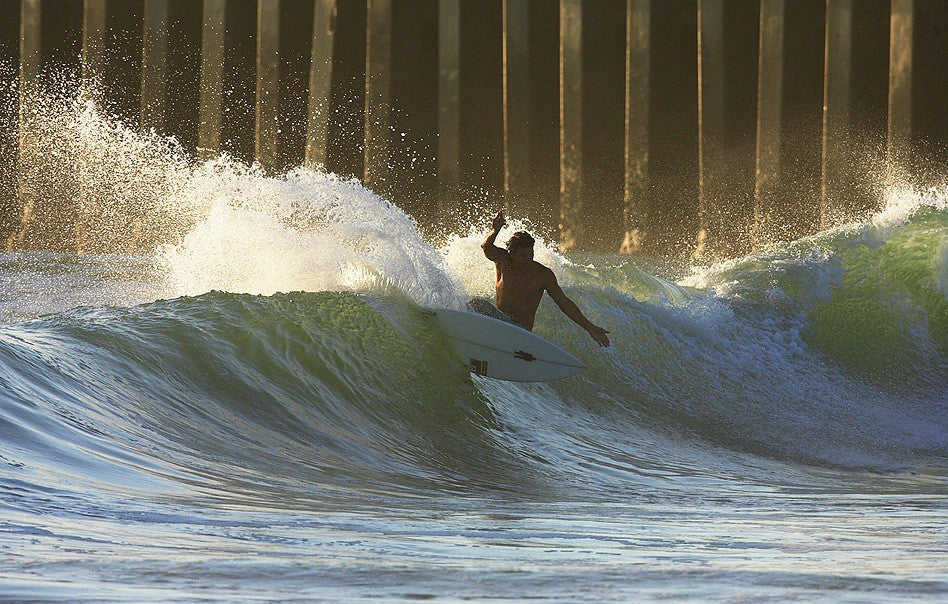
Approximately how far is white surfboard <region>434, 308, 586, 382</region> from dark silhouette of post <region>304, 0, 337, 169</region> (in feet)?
21.2

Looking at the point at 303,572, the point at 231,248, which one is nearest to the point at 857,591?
the point at 303,572

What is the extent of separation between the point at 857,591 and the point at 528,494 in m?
2.63

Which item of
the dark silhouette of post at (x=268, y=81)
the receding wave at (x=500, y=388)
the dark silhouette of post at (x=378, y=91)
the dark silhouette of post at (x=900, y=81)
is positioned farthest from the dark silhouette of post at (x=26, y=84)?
the dark silhouette of post at (x=900, y=81)

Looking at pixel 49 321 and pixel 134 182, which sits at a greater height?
pixel 134 182

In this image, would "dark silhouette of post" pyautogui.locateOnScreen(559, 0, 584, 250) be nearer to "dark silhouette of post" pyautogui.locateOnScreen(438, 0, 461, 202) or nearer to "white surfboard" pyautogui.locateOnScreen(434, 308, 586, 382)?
"dark silhouette of post" pyautogui.locateOnScreen(438, 0, 461, 202)

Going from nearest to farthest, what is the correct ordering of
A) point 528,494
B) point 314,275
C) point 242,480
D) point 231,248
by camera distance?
point 242,480 → point 528,494 → point 314,275 → point 231,248

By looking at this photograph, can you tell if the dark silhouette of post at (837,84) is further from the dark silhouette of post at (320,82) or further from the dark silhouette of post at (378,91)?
the dark silhouette of post at (320,82)

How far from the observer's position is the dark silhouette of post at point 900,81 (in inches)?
529

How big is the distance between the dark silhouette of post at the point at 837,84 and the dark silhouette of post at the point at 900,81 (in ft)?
1.40

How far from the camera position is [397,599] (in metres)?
2.72

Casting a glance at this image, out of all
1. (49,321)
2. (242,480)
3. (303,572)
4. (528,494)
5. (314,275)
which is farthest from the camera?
(314,275)

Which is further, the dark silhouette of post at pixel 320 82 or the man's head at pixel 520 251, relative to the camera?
the dark silhouette of post at pixel 320 82

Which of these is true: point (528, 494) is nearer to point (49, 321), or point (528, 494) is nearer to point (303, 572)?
point (303, 572)

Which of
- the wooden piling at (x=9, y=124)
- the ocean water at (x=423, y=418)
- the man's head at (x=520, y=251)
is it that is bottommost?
the ocean water at (x=423, y=418)
